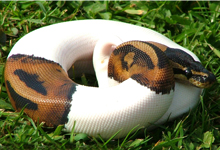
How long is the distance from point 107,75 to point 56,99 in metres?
1.12

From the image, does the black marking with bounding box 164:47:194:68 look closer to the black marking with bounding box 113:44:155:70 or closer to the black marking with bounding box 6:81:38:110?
the black marking with bounding box 113:44:155:70

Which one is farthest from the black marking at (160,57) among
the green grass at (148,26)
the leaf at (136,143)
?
the leaf at (136,143)

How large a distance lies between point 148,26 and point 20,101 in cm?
276

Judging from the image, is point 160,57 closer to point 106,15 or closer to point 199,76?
point 199,76

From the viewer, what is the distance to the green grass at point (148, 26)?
366cm

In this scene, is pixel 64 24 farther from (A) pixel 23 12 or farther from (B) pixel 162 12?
(B) pixel 162 12

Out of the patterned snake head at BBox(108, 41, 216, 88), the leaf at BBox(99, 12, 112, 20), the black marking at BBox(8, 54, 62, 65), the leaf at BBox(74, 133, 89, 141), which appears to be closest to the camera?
the leaf at BBox(74, 133, 89, 141)

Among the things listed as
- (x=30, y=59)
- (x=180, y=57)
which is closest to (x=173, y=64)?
(x=180, y=57)

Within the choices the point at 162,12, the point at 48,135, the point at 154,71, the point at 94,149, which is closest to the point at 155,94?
the point at 154,71

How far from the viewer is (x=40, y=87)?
3818mm

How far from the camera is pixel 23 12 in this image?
5895 millimetres

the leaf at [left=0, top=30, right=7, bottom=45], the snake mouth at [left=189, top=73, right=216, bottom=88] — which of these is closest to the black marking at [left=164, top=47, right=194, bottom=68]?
the snake mouth at [left=189, top=73, right=216, bottom=88]

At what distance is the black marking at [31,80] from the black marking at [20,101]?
15cm

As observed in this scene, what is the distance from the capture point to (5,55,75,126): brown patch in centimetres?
365
